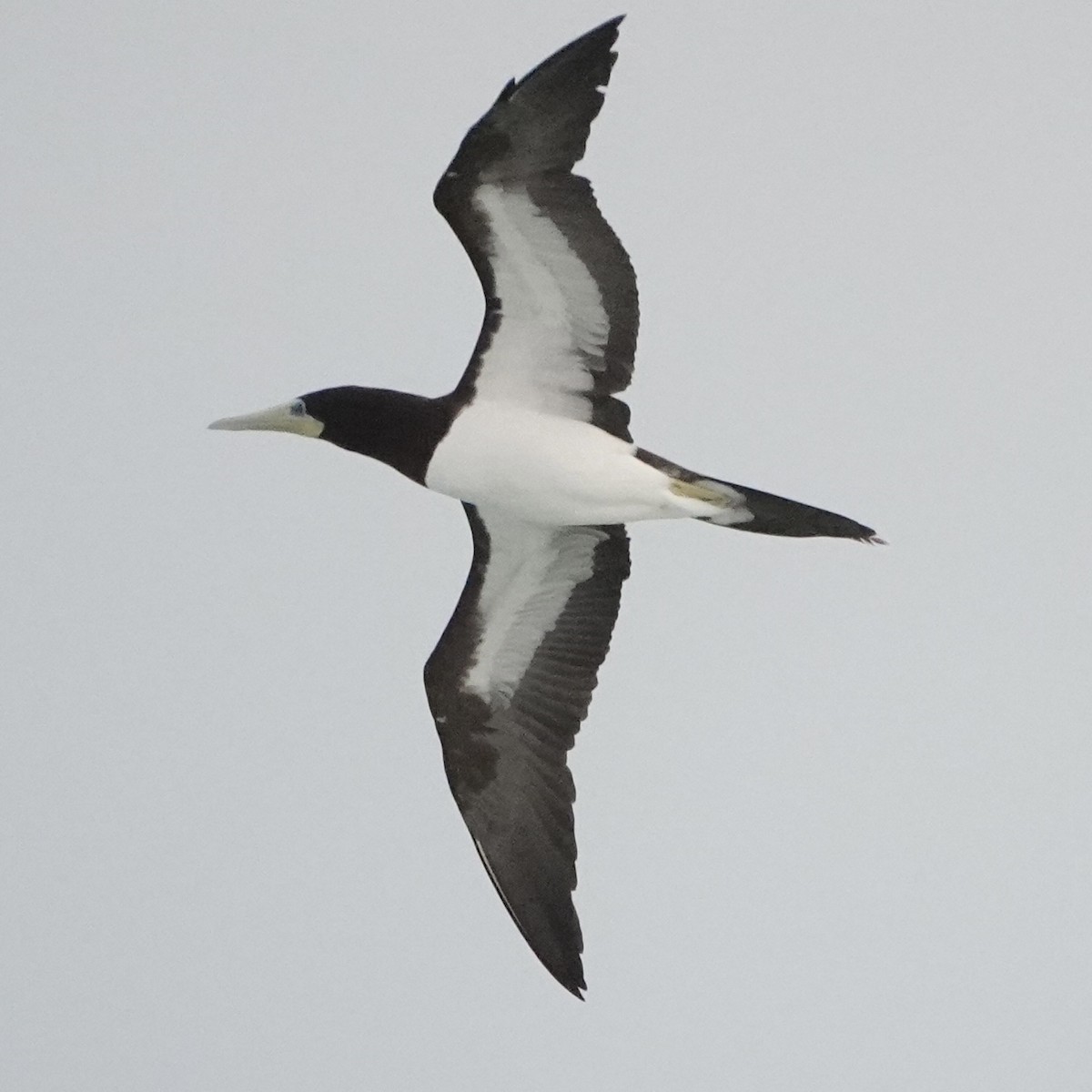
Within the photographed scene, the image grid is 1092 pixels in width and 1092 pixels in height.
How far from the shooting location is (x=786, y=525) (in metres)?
11.9

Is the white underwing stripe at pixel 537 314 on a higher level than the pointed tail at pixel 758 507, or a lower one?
higher

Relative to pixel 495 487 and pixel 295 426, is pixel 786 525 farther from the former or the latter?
pixel 295 426

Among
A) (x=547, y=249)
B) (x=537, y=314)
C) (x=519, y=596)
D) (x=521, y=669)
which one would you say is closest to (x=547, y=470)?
(x=537, y=314)

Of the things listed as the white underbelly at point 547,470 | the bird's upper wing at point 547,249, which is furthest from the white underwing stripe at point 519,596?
the bird's upper wing at point 547,249

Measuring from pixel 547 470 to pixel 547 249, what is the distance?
3.53 feet

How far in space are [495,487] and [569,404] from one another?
21.5 inches

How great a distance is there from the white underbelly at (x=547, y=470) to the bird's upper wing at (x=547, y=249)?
5.0 inches

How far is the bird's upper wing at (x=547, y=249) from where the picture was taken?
1085cm

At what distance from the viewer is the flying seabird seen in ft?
36.5

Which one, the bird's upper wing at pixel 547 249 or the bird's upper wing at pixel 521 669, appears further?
the bird's upper wing at pixel 521 669

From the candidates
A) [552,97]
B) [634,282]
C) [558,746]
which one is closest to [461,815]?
[558,746]

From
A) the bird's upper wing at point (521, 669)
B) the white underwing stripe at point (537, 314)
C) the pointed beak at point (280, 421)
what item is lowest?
the bird's upper wing at point (521, 669)

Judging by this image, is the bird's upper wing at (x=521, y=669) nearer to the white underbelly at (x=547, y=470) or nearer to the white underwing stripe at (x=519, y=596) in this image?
the white underwing stripe at (x=519, y=596)

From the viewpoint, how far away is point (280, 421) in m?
12.3
